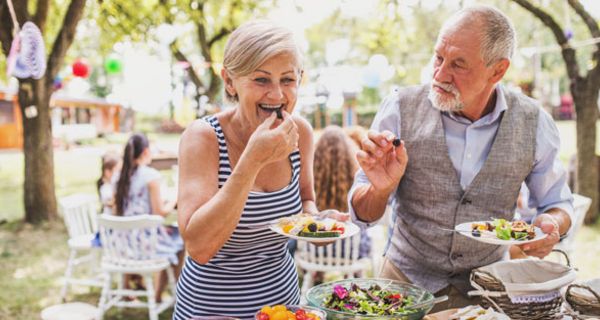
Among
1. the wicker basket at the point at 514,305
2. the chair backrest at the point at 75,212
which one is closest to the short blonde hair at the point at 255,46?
the wicker basket at the point at 514,305

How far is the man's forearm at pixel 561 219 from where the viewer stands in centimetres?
202

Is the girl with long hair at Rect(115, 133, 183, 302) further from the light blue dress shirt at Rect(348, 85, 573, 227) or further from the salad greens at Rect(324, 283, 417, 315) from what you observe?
the salad greens at Rect(324, 283, 417, 315)

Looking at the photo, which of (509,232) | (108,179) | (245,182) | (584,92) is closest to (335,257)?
(108,179)

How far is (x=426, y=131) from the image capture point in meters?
2.05

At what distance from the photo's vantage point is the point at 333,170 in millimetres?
4910

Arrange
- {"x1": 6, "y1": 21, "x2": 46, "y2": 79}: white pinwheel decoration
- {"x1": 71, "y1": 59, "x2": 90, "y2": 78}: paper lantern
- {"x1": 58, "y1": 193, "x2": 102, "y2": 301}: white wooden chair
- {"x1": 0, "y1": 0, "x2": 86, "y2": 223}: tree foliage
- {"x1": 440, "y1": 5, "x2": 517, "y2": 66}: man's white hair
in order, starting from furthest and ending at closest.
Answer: {"x1": 71, "y1": 59, "x2": 90, "y2": 78}: paper lantern, {"x1": 0, "y1": 0, "x2": 86, "y2": 223}: tree foliage, {"x1": 58, "y1": 193, "x2": 102, "y2": 301}: white wooden chair, {"x1": 6, "y1": 21, "x2": 46, "y2": 79}: white pinwheel decoration, {"x1": 440, "y1": 5, "x2": 517, "y2": 66}: man's white hair

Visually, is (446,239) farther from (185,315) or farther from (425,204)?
(185,315)

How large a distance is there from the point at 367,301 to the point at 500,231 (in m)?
0.46

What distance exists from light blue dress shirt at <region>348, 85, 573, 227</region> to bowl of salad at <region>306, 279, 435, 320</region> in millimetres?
287

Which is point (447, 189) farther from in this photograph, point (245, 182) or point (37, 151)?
point (37, 151)

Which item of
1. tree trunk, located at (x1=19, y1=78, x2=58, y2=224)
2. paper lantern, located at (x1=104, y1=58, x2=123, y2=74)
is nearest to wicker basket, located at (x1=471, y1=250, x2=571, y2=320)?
tree trunk, located at (x1=19, y1=78, x2=58, y2=224)

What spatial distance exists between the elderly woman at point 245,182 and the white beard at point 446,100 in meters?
0.44

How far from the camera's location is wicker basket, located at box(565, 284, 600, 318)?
5.62ft

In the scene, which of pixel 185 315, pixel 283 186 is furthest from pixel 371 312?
pixel 185 315
